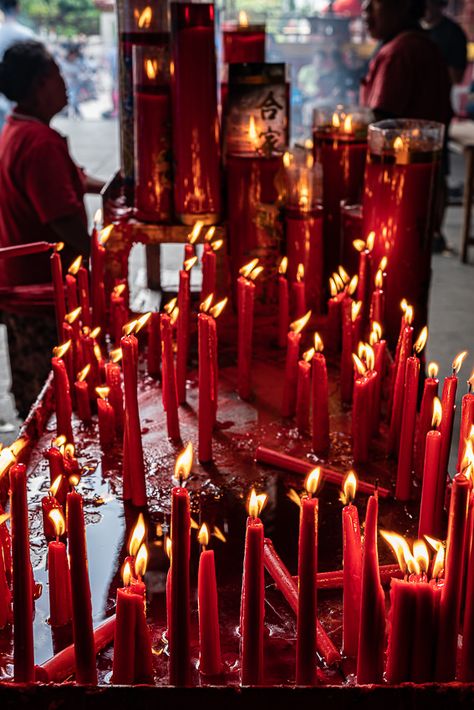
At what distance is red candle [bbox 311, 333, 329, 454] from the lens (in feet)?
4.43

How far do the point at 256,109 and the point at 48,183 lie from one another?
938 millimetres

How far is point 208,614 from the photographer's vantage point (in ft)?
2.72

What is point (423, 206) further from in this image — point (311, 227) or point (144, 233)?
point (144, 233)

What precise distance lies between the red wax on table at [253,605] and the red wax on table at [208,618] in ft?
0.13

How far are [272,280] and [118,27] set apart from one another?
786 mm

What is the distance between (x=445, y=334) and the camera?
4.23 metres

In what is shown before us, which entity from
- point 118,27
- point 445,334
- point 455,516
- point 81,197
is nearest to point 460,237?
point 445,334

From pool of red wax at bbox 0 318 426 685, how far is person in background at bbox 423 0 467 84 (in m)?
4.89

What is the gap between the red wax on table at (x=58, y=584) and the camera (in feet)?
3.09

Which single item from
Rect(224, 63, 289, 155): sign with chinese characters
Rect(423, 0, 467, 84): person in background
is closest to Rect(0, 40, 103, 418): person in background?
Rect(224, 63, 289, 155): sign with chinese characters

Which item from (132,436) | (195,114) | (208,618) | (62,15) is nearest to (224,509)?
(132,436)

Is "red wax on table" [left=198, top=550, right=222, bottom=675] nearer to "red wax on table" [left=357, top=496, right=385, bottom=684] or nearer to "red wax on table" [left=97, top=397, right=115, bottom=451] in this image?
"red wax on table" [left=357, top=496, right=385, bottom=684]

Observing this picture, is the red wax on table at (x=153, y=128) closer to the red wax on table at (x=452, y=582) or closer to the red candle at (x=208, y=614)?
the red candle at (x=208, y=614)

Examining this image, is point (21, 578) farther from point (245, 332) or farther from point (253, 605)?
point (245, 332)
